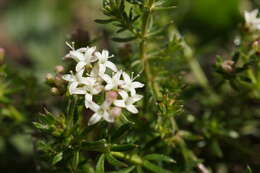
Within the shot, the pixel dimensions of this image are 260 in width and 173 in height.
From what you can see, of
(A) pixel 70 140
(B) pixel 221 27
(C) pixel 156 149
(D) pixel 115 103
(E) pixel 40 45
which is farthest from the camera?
(E) pixel 40 45

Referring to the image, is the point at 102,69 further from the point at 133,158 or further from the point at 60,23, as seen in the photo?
the point at 60,23

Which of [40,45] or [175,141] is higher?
[40,45]

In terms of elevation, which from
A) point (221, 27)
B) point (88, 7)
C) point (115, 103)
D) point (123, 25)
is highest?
point (88, 7)

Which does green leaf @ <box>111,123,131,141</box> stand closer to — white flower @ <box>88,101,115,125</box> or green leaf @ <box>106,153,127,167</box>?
green leaf @ <box>106,153,127,167</box>

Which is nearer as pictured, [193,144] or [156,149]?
[156,149]

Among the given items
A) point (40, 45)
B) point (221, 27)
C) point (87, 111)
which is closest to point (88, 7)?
point (40, 45)

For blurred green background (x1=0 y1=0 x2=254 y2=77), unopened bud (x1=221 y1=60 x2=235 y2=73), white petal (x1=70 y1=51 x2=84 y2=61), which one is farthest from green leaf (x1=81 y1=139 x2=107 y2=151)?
blurred green background (x1=0 y1=0 x2=254 y2=77)

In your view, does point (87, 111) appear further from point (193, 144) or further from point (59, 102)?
point (193, 144)

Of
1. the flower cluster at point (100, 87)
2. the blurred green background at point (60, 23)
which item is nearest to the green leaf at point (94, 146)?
the flower cluster at point (100, 87)
